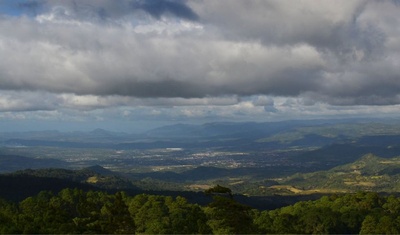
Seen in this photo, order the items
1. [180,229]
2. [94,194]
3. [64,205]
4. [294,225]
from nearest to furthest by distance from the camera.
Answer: [180,229] < [294,225] < [64,205] < [94,194]

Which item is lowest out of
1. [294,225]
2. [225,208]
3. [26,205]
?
[294,225]

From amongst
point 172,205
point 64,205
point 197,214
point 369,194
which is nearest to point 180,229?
point 197,214

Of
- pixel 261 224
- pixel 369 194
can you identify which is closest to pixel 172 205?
pixel 261 224

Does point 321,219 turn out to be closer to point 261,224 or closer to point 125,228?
point 261,224

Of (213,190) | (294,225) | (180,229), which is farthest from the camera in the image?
(294,225)

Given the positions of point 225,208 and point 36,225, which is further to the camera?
point 36,225

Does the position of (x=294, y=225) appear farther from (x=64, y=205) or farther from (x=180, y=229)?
(x=64, y=205)

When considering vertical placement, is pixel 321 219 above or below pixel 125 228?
below
